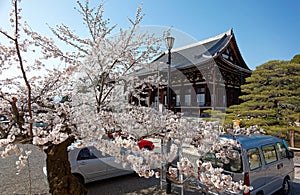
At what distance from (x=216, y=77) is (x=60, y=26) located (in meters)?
9.23

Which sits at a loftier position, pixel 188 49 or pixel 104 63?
pixel 188 49

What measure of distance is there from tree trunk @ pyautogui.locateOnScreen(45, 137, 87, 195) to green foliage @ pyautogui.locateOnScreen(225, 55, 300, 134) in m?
6.41

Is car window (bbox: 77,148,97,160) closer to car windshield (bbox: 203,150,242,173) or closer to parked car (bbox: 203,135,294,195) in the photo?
parked car (bbox: 203,135,294,195)

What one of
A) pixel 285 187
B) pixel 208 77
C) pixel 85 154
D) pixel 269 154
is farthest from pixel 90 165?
pixel 208 77

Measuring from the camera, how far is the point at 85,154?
4.24 meters

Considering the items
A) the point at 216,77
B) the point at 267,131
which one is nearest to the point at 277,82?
the point at 267,131

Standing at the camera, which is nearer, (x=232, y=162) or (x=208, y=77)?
(x=232, y=162)

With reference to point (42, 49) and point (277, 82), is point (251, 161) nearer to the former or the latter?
point (42, 49)

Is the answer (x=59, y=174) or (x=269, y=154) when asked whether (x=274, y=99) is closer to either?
(x=269, y=154)

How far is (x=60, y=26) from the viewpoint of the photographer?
3418mm

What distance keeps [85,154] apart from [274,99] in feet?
21.7

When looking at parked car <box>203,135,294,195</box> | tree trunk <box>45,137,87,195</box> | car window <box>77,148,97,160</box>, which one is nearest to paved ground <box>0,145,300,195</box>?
car window <box>77,148,97,160</box>

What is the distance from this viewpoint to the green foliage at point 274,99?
263 inches

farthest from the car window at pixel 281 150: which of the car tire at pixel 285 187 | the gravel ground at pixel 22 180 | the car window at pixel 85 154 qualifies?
the gravel ground at pixel 22 180
